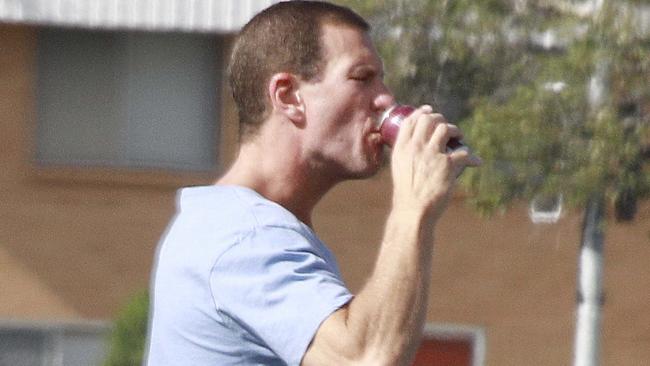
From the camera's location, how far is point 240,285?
2.99 meters

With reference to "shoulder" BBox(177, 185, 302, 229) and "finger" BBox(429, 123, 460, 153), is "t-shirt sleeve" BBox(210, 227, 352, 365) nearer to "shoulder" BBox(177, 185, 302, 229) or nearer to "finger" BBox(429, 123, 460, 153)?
"shoulder" BBox(177, 185, 302, 229)

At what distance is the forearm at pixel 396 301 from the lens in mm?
2871

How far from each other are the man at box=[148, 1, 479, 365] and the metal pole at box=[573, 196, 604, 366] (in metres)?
7.10

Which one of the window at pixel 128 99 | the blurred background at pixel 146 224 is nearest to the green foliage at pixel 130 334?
the blurred background at pixel 146 224

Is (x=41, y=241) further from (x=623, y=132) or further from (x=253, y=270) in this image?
(x=253, y=270)

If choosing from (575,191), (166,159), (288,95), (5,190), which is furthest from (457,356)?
(288,95)

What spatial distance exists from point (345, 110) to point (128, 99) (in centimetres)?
1091

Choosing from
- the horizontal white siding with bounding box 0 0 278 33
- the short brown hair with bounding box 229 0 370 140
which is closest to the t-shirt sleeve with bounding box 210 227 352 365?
the short brown hair with bounding box 229 0 370 140

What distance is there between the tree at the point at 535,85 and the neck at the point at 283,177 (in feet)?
19.0

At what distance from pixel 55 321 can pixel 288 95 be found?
1097 cm

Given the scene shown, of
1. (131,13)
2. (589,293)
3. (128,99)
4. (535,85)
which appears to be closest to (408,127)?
(535,85)

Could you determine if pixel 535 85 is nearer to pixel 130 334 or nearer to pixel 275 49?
pixel 130 334

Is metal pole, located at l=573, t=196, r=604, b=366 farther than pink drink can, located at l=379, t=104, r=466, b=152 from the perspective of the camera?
Yes

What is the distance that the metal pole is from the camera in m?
10.5
